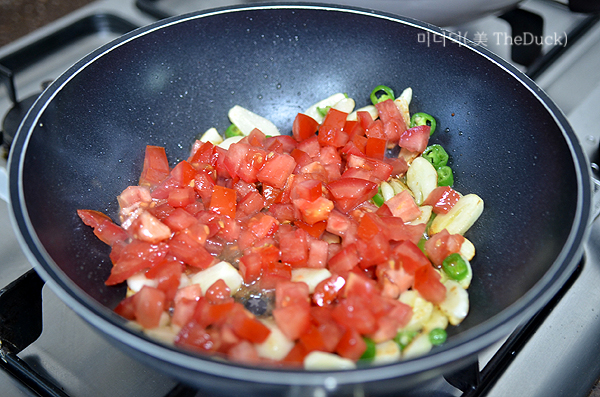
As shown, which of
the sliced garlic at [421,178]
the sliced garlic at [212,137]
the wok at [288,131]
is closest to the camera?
the wok at [288,131]

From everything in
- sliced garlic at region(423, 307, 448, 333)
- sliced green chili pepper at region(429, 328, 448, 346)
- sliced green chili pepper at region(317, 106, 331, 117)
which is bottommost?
sliced garlic at region(423, 307, 448, 333)

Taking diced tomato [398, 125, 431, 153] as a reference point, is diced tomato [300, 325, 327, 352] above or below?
below

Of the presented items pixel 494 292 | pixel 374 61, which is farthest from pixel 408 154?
pixel 494 292

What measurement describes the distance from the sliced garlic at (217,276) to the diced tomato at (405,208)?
1.09 ft

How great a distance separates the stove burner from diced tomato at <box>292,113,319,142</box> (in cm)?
60

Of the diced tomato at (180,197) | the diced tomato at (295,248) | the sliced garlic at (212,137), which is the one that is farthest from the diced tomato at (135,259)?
the sliced garlic at (212,137)

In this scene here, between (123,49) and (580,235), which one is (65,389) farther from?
(580,235)

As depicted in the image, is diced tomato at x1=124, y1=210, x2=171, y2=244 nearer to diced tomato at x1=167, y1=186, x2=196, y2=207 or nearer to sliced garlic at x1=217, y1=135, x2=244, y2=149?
diced tomato at x1=167, y1=186, x2=196, y2=207

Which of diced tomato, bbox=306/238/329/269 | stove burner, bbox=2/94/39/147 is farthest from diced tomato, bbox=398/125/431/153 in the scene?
stove burner, bbox=2/94/39/147

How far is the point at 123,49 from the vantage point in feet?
3.32

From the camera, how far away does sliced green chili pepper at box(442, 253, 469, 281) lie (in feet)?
2.86

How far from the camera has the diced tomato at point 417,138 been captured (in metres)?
1.06

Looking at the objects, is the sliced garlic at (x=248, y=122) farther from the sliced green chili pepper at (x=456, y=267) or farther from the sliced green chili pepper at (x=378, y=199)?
the sliced green chili pepper at (x=456, y=267)

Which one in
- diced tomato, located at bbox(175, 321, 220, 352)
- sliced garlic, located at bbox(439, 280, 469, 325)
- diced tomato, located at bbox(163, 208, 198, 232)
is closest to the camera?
diced tomato, located at bbox(175, 321, 220, 352)
